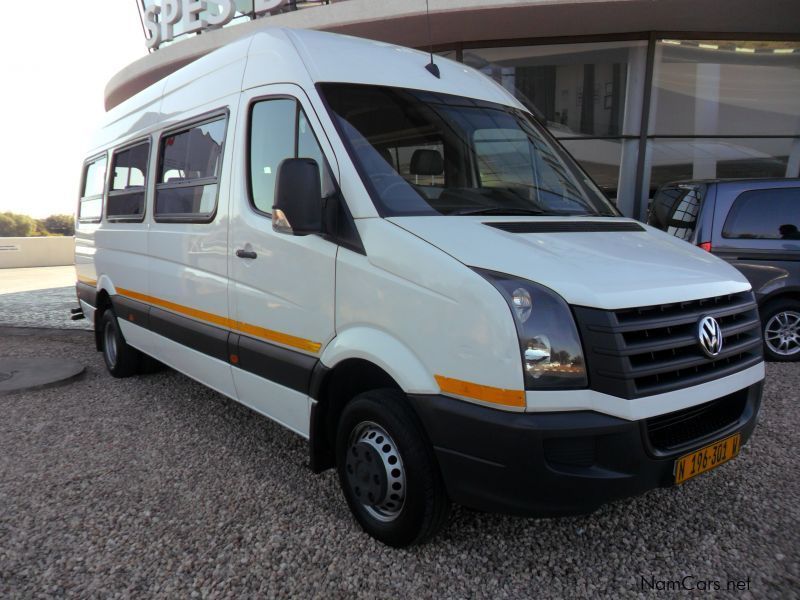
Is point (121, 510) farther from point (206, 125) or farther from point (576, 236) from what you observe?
point (576, 236)

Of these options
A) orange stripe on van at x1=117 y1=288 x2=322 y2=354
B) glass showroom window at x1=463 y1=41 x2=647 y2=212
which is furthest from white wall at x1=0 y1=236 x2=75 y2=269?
orange stripe on van at x1=117 y1=288 x2=322 y2=354

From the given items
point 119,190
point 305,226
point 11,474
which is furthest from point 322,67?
point 119,190

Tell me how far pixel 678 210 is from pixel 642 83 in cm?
528

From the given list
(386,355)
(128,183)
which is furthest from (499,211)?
(128,183)

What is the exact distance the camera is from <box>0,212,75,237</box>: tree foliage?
33406mm

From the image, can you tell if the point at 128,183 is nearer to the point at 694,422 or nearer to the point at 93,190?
the point at 93,190

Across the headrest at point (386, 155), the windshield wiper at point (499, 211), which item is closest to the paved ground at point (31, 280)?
the headrest at point (386, 155)

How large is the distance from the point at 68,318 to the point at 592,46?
373 inches

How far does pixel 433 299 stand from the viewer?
234 centimetres

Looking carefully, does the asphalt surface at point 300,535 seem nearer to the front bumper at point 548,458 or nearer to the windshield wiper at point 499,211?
the front bumper at point 548,458

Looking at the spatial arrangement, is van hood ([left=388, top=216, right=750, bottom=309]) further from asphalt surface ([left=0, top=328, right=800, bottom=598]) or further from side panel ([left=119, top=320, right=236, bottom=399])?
side panel ([left=119, top=320, right=236, bottom=399])

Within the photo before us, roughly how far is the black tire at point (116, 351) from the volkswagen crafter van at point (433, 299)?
1.77 m

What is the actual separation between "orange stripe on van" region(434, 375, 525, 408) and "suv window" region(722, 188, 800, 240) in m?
4.49

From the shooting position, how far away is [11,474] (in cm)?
362
